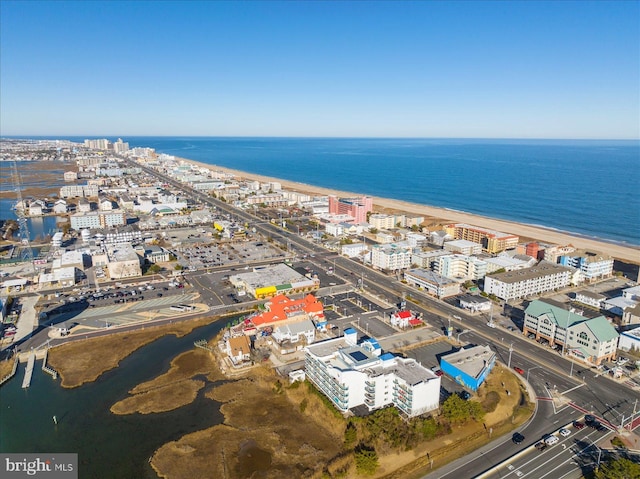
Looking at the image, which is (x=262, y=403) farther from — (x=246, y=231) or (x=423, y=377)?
(x=246, y=231)

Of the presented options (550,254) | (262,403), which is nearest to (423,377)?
(262,403)

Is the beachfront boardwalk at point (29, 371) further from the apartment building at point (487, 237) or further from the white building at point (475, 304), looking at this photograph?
the apartment building at point (487, 237)

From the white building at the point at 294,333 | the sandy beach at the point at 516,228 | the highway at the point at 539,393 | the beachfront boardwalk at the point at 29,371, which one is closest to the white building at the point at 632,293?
the highway at the point at 539,393

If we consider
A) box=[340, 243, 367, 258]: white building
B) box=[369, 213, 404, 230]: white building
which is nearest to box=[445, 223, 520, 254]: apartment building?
box=[369, 213, 404, 230]: white building

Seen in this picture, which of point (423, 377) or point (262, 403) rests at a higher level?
point (423, 377)

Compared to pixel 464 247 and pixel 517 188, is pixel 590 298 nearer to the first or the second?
pixel 464 247

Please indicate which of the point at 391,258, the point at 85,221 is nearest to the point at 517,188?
the point at 391,258
